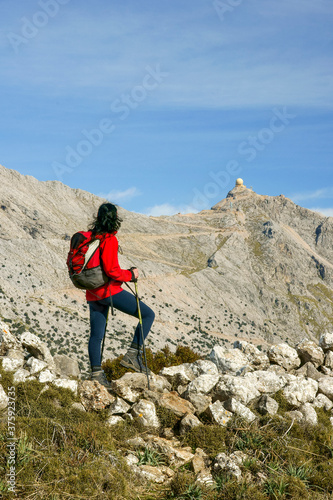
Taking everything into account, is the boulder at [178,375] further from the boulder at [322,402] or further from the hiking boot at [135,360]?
the boulder at [322,402]

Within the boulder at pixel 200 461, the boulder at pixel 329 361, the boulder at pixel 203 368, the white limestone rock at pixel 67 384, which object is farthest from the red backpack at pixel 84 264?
the boulder at pixel 329 361

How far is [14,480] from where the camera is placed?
399 cm

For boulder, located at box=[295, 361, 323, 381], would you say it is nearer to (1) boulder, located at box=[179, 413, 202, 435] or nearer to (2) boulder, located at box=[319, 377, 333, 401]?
(2) boulder, located at box=[319, 377, 333, 401]

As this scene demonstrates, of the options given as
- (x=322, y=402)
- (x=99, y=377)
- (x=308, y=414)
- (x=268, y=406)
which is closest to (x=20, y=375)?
(x=99, y=377)

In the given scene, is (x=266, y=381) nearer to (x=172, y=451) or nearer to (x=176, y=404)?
(x=176, y=404)

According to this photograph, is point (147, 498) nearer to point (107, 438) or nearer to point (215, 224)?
point (107, 438)

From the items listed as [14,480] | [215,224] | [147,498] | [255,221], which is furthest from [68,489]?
[255,221]

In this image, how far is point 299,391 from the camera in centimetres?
724

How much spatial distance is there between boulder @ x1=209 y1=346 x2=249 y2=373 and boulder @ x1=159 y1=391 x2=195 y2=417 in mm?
2335

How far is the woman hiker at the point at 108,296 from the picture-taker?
587 cm

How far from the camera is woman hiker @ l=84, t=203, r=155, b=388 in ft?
19.2

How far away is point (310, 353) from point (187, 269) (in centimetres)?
9696

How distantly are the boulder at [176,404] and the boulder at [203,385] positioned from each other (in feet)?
1.43

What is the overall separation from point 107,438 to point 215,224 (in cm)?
14500
